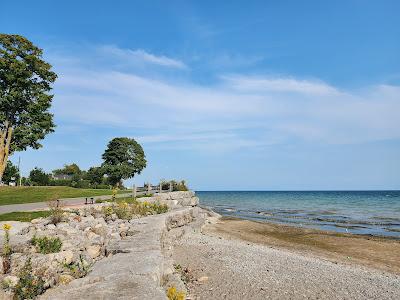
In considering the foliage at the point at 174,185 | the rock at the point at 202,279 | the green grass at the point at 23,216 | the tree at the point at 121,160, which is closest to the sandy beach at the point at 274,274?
the rock at the point at 202,279

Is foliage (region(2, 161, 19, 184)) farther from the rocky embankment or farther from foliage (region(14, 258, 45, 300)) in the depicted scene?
foliage (region(14, 258, 45, 300))

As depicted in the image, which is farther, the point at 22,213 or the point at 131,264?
the point at 22,213

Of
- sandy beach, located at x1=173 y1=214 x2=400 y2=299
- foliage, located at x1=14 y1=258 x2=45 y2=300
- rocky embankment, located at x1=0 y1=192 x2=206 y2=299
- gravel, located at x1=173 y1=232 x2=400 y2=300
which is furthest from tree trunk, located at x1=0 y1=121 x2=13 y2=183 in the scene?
foliage, located at x1=14 y1=258 x2=45 y2=300

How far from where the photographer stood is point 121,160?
6347cm

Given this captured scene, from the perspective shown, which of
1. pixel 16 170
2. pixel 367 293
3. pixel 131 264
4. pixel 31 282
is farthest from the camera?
pixel 16 170

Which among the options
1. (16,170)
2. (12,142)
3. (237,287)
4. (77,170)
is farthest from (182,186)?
(77,170)

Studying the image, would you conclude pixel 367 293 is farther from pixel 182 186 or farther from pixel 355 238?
pixel 182 186

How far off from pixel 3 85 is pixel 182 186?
19.0 m

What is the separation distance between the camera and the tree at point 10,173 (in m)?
62.0

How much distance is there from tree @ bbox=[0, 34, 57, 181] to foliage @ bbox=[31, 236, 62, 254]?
28047 mm

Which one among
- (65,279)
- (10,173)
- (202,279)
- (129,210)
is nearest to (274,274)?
(202,279)

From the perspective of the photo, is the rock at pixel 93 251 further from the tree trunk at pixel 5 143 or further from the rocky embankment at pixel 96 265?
the tree trunk at pixel 5 143

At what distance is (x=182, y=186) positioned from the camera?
3512 cm

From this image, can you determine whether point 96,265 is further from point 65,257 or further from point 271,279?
point 271,279
